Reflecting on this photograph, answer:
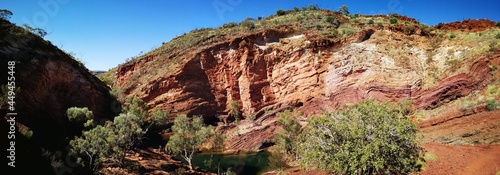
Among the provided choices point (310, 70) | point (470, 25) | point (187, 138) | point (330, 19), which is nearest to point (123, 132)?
point (187, 138)

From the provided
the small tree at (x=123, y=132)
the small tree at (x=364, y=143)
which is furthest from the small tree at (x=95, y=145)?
the small tree at (x=364, y=143)

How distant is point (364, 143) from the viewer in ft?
44.0

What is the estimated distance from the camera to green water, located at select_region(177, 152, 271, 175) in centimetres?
3244

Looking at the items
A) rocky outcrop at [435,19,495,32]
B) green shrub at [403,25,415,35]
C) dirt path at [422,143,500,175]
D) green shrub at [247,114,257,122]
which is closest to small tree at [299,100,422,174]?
dirt path at [422,143,500,175]

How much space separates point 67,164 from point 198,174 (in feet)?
36.7

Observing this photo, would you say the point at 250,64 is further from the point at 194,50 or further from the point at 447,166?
the point at 447,166

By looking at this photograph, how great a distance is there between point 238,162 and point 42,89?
880 inches

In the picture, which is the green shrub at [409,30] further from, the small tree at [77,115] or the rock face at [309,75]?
the small tree at [77,115]

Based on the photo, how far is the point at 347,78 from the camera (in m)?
46.8

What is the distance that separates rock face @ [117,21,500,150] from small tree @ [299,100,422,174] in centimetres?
2786

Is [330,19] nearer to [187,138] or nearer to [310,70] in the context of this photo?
[310,70]

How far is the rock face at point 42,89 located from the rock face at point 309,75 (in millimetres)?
19284

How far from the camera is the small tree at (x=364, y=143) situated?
1301cm

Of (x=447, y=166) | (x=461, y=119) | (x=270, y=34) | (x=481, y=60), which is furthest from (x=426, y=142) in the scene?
(x=270, y=34)
